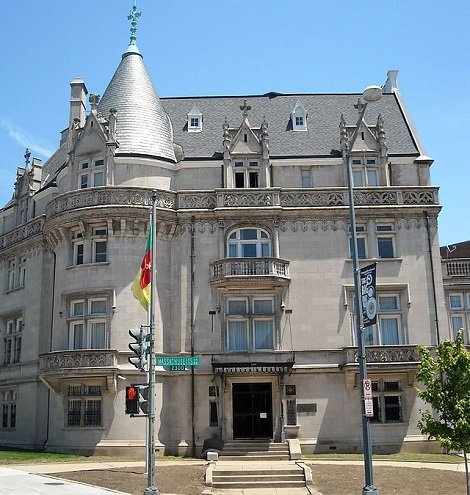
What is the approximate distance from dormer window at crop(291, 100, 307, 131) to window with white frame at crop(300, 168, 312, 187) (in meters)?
4.14

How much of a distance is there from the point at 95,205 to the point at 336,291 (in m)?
13.8

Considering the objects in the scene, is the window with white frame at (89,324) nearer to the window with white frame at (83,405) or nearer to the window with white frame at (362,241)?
the window with white frame at (83,405)

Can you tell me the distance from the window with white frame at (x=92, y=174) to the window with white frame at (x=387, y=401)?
Answer: 18.5 m

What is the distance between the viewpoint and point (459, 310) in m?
40.3

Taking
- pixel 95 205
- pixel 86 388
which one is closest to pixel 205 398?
pixel 86 388

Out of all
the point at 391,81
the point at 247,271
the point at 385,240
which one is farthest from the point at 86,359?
the point at 391,81

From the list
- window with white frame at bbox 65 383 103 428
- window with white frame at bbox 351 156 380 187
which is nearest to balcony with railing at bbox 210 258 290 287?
window with white frame at bbox 351 156 380 187

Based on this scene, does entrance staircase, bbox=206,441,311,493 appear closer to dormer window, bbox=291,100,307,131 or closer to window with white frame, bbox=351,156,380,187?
window with white frame, bbox=351,156,380,187

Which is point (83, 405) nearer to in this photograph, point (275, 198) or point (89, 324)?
point (89, 324)

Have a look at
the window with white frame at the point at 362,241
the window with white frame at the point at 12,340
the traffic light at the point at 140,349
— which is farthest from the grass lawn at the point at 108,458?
the traffic light at the point at 140,349

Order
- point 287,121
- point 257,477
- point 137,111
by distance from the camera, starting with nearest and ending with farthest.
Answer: point 257,477, point 137,111, point 287,121

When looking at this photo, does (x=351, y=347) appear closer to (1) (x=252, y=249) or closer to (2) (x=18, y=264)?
(1) (x=252, y=249)

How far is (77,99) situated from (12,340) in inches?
622

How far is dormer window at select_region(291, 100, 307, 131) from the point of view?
42.0 m
